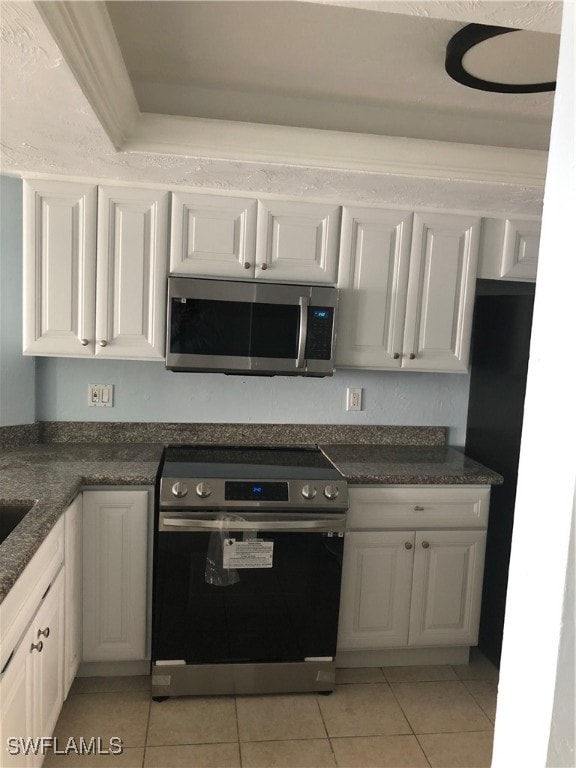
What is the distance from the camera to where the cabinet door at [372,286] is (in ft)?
8.98

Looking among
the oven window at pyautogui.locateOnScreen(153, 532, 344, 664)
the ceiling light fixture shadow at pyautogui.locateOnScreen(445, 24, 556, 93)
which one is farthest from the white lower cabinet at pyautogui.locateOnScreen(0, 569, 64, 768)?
the ceiling light fixture shadow at pyautogui.locateOnScreen(445, 24, 556, 93)

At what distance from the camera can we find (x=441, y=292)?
283cm

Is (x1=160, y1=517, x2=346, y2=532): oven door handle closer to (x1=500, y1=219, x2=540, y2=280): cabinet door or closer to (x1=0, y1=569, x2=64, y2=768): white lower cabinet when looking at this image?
(x1=0, y1=569, x2=64, y2=768): white lower cabinet

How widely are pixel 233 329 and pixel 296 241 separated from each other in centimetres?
47

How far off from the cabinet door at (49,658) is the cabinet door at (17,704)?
2.4 inches

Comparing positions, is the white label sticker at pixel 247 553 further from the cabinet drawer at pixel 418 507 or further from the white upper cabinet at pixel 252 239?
the white upper cabinet at pixel 252 239

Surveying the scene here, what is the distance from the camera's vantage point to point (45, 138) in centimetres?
203

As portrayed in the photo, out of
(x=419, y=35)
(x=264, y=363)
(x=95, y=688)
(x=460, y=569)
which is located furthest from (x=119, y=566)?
(x=419, y=35)

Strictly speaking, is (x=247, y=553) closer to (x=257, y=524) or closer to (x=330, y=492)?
(x=257, y=524)

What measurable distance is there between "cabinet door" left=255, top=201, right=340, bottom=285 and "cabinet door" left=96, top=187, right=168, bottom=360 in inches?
16.6

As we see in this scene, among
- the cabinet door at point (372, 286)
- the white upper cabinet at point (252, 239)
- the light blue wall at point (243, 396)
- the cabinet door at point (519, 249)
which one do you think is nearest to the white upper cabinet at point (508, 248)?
the cabinet door at point (519, 249)

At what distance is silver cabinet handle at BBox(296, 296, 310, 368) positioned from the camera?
2.64m

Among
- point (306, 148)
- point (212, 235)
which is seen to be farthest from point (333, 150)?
point (212, 235)

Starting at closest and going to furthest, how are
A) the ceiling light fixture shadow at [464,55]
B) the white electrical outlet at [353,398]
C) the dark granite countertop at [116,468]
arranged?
the ceiling light fixture shadow at [464,55]
the dark granite countertop at [116,468]
the white electrical outlet at [353,398]
